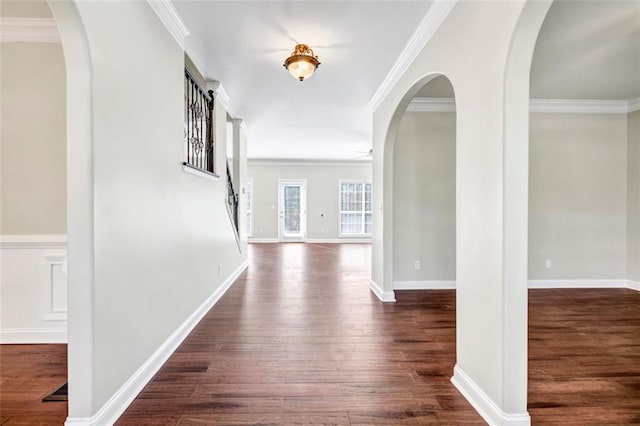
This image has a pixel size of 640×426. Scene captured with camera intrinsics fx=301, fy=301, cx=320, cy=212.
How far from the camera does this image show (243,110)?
5.02 meters

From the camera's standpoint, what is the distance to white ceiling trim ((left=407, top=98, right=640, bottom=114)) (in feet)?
14.5

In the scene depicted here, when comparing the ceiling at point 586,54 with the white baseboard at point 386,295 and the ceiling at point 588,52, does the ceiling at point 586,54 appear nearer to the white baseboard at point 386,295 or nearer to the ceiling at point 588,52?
the ceiling at point 588,52

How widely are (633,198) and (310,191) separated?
8.09 meters

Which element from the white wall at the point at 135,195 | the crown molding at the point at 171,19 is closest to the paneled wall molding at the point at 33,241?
the white wall at the point at 135,195

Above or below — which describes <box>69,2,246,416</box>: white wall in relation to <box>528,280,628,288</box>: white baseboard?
above

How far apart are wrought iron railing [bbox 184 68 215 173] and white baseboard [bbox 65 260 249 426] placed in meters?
1.57

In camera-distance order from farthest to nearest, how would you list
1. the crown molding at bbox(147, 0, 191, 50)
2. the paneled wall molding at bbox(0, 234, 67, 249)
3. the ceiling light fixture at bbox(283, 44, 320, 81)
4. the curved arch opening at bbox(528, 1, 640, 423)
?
the curved arch opening at bbox(528, 1, 640, 423) → the ceiling light fixture at bbox(283, 44, 320, 81) → the paneled wall molding at bbox(0, 234, 67, 249) → the crown molding at bbox(147, 0, 191, 50)

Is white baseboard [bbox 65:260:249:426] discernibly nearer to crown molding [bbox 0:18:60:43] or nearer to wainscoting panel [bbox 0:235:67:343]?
wainscoting panel [bbox 0:235:67:343]

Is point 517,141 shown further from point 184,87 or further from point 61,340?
point 61,340

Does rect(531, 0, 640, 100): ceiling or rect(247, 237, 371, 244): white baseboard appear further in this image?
rect(247, 237, 371, 244): white baseboard

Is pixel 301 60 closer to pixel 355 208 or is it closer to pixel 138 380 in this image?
pixel 138 380

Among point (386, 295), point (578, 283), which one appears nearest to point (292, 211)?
point (386, 295)

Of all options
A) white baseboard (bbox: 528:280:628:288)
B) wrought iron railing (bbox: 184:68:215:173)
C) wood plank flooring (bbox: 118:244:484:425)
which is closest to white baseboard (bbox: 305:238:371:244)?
white baseboard (bbox: 528:280:628:288)

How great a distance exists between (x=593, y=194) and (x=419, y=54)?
390 centimetres
